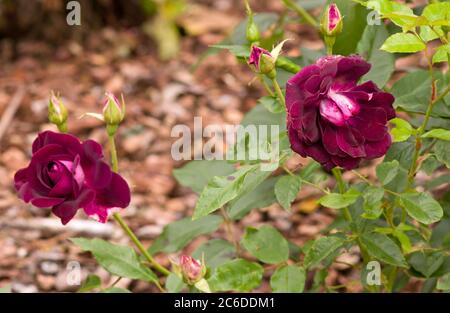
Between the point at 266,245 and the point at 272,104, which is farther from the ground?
the point at 272,104

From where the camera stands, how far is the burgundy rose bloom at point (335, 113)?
105 cm

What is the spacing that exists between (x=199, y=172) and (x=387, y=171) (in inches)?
20.4

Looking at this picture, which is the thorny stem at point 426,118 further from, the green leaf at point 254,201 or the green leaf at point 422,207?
the green leaf at point 254,201

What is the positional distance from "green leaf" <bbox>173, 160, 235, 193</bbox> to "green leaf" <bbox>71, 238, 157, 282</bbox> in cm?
24

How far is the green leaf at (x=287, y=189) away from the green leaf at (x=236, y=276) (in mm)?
173

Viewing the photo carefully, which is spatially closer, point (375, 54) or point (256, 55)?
point (256, 55)

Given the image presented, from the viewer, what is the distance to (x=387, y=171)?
1182 mm

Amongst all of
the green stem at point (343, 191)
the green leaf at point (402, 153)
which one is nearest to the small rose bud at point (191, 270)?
the green stem at point (343, 191)

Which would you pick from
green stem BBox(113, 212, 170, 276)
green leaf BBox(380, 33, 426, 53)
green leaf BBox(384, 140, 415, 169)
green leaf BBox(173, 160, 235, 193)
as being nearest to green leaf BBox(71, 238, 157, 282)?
green stem BBox(113, 212, 170, 276)

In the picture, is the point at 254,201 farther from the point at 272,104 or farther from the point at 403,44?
the point at 403,44

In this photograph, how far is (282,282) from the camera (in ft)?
4.23

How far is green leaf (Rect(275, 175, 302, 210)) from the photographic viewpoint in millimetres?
1179

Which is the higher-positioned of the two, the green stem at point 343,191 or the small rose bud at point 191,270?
the green stem at point 343,191

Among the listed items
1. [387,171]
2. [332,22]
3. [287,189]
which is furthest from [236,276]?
[332,22]
